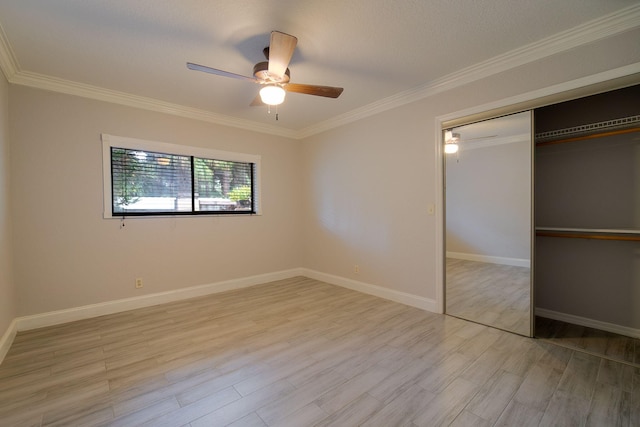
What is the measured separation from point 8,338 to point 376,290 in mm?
3747

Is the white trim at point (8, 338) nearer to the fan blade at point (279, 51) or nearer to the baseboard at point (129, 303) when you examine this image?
the baseboard at point (129, 303)

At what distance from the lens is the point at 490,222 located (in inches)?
122

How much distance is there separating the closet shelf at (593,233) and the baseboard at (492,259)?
0.41 m

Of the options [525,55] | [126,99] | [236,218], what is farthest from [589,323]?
[126,99]

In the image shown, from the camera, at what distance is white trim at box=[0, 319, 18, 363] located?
7.42ft

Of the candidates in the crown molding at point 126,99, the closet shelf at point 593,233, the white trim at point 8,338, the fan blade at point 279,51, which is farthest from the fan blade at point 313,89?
the white trim at point 8,338

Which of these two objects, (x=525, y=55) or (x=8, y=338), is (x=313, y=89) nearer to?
(x=525, y=55)

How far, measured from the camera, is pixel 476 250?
3.28 meters

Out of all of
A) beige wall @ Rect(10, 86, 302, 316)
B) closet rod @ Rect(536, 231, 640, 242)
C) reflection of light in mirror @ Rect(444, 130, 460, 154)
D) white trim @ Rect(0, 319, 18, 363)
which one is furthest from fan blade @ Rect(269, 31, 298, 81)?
white trim @ Rect(0, 319, 18, 363)

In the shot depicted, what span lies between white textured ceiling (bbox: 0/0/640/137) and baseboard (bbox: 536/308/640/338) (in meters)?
2.51

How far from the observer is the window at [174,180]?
10.9 ft

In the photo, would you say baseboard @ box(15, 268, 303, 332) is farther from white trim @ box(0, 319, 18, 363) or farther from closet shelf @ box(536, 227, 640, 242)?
closet shelf @ box(536, 227, 640, 242)

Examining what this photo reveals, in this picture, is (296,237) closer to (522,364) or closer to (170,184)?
(170,184)

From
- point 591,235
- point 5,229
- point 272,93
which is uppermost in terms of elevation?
point 272,93
